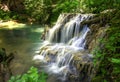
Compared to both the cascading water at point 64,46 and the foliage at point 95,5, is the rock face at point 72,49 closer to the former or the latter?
→ the cascading water at point 64,46

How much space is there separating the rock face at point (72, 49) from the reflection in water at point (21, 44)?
2.86 feet

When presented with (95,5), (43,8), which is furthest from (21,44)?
(43,8)

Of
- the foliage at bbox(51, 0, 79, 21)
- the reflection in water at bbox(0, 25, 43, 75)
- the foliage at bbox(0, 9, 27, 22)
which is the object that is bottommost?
the reflection in water at bbox(0, 25, 43, 75)

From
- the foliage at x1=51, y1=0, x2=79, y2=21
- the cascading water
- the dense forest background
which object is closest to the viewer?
the cascading water

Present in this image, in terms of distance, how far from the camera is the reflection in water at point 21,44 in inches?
467

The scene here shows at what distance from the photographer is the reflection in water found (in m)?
11.9

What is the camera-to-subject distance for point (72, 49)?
13.0 metres

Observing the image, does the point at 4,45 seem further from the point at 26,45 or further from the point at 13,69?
the point at 13,69

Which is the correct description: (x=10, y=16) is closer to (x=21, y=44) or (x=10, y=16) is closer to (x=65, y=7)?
(x=65, y=7)

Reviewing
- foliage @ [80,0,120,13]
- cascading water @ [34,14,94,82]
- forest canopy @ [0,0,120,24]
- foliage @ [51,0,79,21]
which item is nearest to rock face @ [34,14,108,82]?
cascading water @ [34,14,94,82]

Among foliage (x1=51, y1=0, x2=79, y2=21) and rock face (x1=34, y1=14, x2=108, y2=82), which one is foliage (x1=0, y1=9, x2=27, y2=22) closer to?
foliage (x1=51, y1=0, x2=79, y2=21)

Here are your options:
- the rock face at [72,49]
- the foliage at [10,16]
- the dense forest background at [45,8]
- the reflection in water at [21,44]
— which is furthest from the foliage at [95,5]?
the foliage at [10,16]

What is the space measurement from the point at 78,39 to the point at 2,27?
39.6ft

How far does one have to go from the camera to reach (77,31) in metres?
15.3
